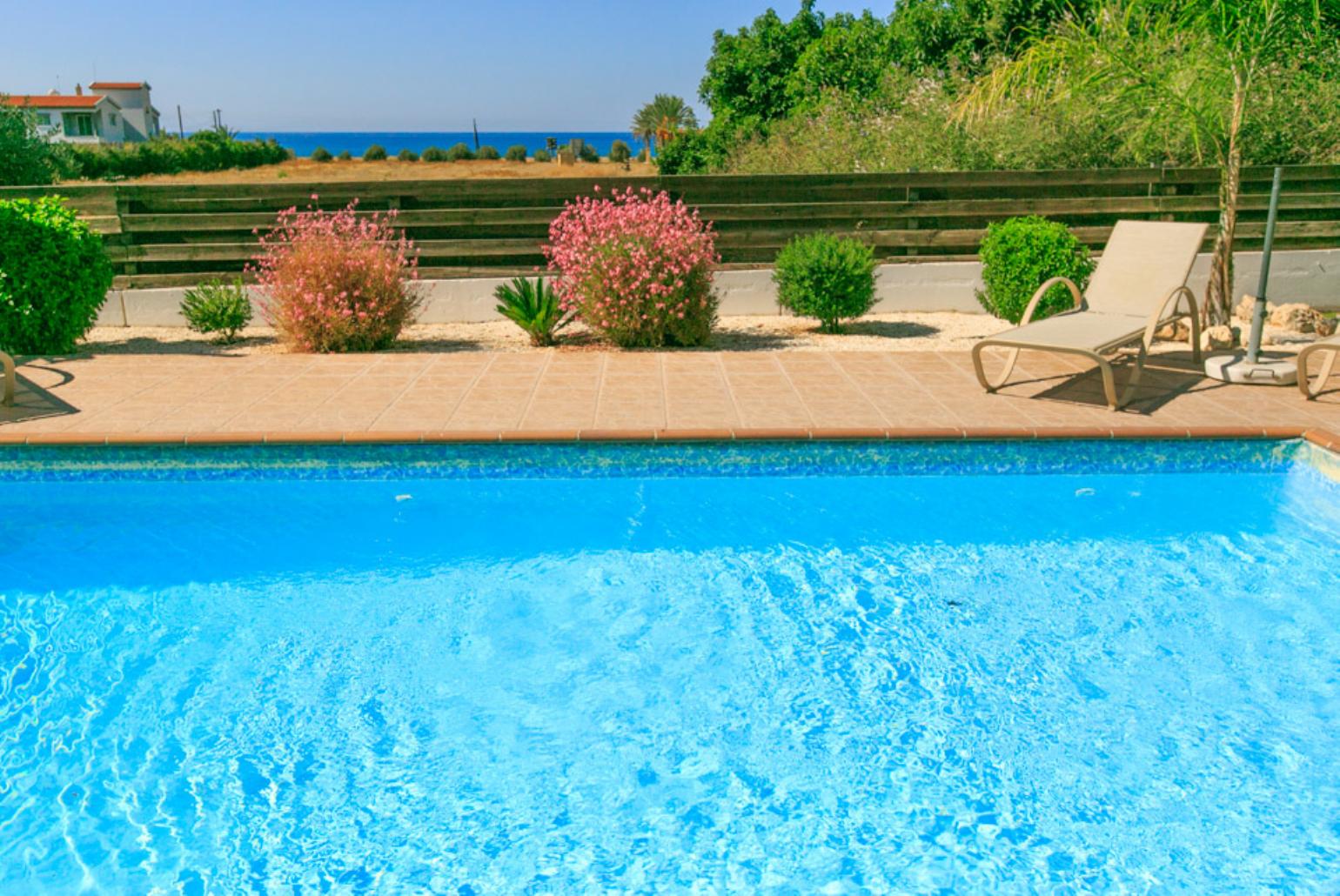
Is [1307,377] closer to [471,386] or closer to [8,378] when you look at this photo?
[471,386]

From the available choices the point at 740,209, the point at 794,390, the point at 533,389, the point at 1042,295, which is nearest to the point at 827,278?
the point at 740,209

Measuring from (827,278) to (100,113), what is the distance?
84925 mm

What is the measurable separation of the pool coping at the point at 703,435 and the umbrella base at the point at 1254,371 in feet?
4.02

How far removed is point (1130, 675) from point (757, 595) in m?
1.70

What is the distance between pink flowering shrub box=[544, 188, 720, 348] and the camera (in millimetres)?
8930

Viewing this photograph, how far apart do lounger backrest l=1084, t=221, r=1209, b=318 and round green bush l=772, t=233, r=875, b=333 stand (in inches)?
87.0

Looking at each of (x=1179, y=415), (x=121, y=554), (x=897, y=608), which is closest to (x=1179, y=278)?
(x=1179, y=415)

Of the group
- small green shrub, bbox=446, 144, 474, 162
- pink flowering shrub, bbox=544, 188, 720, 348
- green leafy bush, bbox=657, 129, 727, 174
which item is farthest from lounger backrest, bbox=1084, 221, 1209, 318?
small green shrub, bbox=446, 144, 474, 162

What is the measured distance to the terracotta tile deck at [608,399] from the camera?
6547mm

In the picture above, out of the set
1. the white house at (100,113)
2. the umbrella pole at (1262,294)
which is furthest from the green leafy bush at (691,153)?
the white house at (100,113)

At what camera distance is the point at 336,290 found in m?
8.99

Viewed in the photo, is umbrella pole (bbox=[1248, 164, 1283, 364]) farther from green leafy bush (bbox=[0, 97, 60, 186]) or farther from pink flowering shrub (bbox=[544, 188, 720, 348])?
green leafy bush (bbox=[0, 97, 60, 186])

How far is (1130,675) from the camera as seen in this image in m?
4.59

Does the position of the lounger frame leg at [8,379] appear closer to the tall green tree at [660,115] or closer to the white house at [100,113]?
the tall green tree at [660,115]
